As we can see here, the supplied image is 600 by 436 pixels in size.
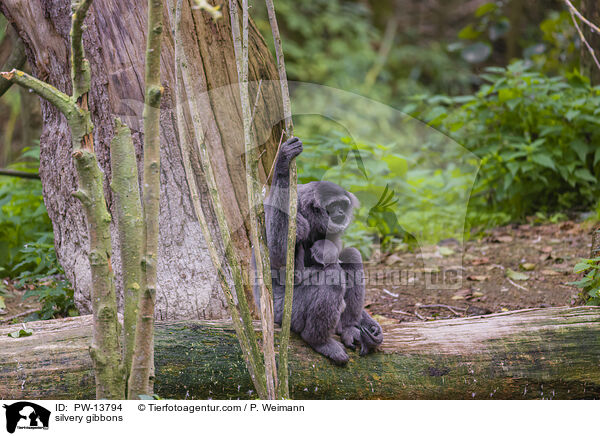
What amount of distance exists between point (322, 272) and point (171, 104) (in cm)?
116

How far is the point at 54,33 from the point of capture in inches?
112

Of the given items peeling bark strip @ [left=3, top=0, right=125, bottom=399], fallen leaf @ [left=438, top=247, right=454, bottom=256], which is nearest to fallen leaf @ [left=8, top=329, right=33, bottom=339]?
peeling bark strip @ [left=3, top=0, right=125, bottom=399]

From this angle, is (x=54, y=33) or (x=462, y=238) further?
(x=462, y=238)

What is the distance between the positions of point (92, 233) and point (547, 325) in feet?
7.25

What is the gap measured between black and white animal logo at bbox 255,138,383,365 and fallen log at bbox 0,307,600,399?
0.31 feet

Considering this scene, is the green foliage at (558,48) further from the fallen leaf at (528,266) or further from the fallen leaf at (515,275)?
the fallen leaf at (515,275)

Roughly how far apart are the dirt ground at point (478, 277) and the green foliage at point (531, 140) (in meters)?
0.34

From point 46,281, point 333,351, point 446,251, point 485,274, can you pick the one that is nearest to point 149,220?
point 333,351

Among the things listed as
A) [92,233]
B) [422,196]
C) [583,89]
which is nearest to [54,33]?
[92,233]

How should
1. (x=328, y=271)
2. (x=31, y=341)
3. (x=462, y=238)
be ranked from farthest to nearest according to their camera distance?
(x=462, y=238) → (x=328, y=271) → (x=31, y=341)

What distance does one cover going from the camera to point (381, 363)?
102 inches

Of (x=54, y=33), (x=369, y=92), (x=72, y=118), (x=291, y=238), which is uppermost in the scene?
(x=369, y=92)

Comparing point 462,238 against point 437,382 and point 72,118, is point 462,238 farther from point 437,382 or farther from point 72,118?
point 72,118
